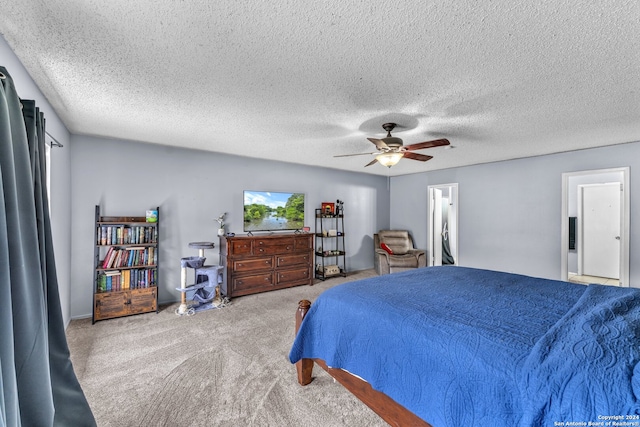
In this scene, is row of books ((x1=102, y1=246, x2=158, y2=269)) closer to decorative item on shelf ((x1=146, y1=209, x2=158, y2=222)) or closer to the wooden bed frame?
decorative item on shelf ((x1=146, y1=209, x2=158, y2=222))

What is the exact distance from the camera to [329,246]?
5938 mm

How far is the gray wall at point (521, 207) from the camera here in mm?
3799

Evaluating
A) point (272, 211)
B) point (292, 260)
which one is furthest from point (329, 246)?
point (272, 211)

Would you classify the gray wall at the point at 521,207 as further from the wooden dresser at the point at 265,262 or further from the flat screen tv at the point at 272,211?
the wooden dresser at the point at 265,262

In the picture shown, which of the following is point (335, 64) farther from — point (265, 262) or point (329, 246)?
point (329, 246)

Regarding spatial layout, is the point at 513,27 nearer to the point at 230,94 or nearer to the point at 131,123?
the point at 230,94

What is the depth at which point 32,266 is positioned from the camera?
4.21 ft

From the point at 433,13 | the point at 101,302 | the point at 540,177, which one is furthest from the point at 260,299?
the point at 540,177

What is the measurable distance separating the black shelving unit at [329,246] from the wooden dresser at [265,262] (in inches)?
21.1

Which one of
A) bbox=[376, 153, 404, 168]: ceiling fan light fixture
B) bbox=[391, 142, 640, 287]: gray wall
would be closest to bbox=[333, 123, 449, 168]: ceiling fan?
bbox=[376, 153, 404, 168]: ceiling fan light fixture

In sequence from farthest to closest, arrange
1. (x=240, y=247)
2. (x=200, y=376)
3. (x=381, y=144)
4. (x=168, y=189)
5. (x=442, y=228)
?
(x=442, y=228), (x=240, y=247), (x=168, y=189), (x=381, y=144), (x=200, y=376)

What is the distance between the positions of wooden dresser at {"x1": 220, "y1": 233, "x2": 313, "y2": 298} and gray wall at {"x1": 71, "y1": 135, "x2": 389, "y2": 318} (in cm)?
45

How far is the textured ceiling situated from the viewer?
1375 mm

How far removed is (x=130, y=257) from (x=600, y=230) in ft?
26.8
